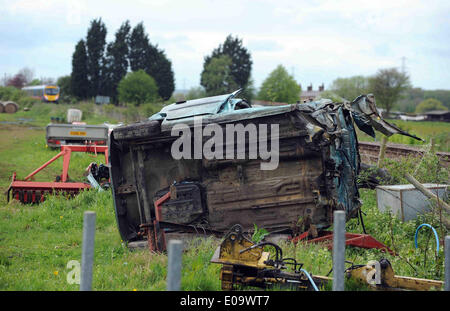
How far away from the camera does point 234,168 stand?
21.4ft

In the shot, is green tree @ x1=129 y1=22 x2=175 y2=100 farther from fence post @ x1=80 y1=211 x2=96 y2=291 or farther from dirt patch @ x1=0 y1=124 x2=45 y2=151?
fence post @ x1=80 y1=211 x2=96 y2=291

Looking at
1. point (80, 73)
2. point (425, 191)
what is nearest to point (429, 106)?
point (80, 73)

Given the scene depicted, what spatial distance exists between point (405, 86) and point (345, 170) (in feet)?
182

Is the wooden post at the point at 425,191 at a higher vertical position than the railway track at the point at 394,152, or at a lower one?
lower

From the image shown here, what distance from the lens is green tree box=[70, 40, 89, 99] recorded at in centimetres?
5588

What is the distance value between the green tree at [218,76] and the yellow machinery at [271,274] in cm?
5006

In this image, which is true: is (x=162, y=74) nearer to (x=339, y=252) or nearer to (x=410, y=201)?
(x=410, y=201)

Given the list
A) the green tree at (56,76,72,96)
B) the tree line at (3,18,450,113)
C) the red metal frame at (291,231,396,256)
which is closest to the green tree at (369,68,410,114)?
the tree line at (3,18,450,113)

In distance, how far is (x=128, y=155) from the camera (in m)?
7.17

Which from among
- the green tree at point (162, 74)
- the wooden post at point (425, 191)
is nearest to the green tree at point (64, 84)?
the green tree at point (162, 74)

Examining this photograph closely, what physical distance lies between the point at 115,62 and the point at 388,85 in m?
34.5

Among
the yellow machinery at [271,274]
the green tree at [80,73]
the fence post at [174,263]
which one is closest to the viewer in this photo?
the fence post at [174,263]

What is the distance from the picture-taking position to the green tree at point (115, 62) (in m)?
58.5

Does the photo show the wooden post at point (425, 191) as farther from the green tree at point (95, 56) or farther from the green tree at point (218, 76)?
the green tree at point (95, 56)
